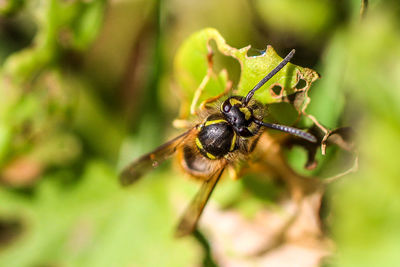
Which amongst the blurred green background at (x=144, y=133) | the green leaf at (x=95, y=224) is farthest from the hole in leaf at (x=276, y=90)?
the green leaf at (x=95, y=224)

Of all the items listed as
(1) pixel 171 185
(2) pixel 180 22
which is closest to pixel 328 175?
(1) pixel 171 185

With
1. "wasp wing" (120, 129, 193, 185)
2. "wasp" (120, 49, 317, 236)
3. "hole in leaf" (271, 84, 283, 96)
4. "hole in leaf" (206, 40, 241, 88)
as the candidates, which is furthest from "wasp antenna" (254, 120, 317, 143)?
"wasp wing" (120, 129, 193, 185)

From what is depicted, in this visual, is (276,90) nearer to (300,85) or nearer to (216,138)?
(300,85)

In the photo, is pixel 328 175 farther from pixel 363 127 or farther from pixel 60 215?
pixel 60 215

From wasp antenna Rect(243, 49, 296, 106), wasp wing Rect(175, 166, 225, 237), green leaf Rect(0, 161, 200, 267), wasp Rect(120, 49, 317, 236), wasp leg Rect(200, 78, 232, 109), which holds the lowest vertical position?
green leaf Rect(0, 161, 200, 267)

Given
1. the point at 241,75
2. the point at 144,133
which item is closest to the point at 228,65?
the point at 241,75

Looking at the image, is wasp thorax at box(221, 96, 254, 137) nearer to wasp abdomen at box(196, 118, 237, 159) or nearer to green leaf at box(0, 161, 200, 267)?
wasp abdomen at box(196, 118, 237, 159)

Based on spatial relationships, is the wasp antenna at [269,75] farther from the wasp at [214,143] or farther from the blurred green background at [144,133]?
the blurred green background at [144,133]
